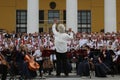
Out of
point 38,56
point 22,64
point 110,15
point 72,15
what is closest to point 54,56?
point 38,56

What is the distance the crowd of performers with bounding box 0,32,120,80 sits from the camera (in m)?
19.7

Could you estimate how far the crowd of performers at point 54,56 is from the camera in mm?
19688

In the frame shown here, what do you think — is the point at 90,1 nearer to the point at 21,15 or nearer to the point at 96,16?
the point at 96,16

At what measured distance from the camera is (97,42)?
2602 cm

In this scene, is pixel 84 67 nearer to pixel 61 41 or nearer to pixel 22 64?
pixel 61 41

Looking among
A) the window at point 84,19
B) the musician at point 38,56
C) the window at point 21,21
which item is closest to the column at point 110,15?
the window at point 84,19

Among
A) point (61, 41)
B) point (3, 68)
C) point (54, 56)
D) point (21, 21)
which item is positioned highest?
point (21, 21)

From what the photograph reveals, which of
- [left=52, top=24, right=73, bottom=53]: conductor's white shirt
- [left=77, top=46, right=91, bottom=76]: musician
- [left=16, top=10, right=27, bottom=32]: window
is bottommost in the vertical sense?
[left=77, top=46, right=91, bottom=76]: musician

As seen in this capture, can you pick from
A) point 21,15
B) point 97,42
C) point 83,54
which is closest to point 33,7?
point 21,15

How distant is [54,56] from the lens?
2425cm

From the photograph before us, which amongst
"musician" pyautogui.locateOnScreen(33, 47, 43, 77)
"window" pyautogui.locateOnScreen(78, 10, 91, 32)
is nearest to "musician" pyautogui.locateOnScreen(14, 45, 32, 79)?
"musician" pyautogui.locateOnScreen(33, 47, 43, 77)

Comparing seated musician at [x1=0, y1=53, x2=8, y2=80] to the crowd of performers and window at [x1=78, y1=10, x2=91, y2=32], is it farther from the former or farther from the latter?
window at [x1=78, y1=10, x2=91, y2=32]

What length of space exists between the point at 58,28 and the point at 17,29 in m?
23.9

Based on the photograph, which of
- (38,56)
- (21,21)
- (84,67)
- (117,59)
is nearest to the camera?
(84,67)
